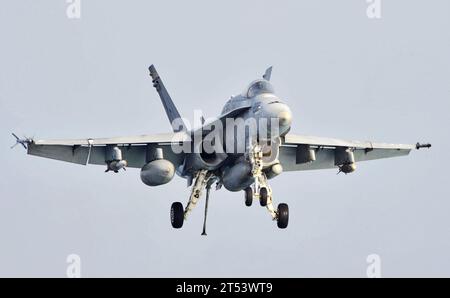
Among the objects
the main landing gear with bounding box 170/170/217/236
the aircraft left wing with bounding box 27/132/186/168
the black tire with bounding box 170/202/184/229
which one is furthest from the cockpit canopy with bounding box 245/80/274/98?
the black tire with bounding box 170/202/184/229

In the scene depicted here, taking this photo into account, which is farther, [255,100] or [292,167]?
[292,167]

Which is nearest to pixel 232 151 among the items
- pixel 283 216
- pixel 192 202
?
pixel 283 216

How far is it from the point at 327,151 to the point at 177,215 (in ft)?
22.6

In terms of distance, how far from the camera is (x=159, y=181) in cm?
3891

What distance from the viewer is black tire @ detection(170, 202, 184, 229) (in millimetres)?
40719

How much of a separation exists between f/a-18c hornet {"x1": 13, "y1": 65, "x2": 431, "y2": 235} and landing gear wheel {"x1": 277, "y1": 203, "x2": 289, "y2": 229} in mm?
35

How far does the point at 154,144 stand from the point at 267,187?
478 cm

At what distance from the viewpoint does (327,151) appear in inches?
1726

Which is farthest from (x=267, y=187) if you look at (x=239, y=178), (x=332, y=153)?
(x=332, y=153)

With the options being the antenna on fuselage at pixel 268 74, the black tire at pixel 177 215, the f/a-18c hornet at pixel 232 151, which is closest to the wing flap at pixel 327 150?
the f/a-18c hornet at pixel 232 151

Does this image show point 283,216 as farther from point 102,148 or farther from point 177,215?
point 102,148

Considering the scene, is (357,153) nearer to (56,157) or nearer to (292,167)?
(292,167)

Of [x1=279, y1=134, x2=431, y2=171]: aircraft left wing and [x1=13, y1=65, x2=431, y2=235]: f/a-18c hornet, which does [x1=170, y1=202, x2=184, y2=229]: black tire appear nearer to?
[x1=13, y1=65, x2=431, y2=235]: f/a-18c hornet

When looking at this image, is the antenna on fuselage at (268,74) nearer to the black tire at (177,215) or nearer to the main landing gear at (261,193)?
the main landing gear at (261,193)
